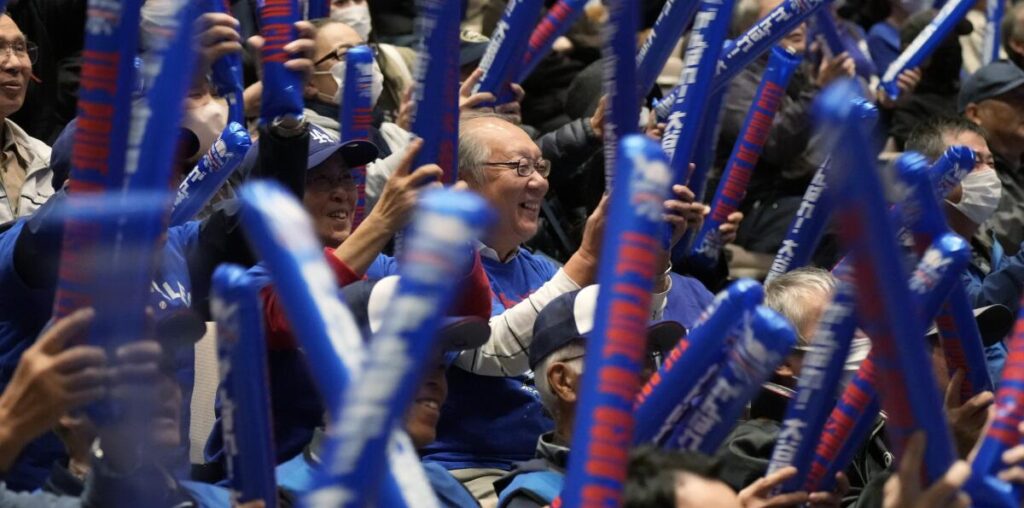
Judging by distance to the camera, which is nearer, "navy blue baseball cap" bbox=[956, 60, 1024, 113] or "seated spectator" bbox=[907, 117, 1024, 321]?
"seated spectator" bbox=[907, 117, 1024, 321]

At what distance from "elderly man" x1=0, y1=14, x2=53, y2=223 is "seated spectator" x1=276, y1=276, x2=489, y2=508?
4.49ft

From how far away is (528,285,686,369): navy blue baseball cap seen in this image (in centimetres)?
413

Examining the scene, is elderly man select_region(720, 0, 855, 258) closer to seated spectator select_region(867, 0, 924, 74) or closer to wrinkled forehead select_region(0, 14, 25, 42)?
seated spectator select_region(867, 0, 924, 74)

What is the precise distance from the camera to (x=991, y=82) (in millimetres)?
6934

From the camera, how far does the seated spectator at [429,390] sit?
152 inches

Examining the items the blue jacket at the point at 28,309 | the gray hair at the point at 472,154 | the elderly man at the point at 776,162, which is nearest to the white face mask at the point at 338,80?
the gray hair at the point at 472,154

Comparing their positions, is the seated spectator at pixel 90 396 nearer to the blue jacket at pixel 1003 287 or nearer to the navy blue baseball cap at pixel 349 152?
the navy blue baseball cap at pixel 349 152

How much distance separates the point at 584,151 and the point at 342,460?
400 centimetres

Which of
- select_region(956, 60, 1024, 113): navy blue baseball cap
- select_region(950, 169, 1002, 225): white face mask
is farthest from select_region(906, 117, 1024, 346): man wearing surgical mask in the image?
select_region(956, 60, 1024, 113): navy blue baseball cap

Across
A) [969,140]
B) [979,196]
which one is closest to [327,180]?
[979,196]

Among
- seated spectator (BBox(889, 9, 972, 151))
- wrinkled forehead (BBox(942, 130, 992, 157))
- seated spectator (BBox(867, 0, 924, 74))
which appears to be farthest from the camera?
seated spectator (BBox(867, 0, 924, 74))

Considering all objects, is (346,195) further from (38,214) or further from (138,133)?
(138,133)

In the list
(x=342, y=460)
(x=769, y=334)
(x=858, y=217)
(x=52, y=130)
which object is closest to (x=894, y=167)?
(x=769, y=334)

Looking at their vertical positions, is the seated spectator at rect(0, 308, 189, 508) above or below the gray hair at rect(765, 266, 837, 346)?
above
